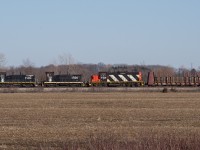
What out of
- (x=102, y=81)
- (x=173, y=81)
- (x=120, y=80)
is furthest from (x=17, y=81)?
(x=173, y=81)

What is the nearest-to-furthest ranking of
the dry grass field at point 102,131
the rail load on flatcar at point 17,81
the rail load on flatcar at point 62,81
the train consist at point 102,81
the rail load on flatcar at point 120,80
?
1. the dry grass field at point 102,131
2. the rail load on flatcar at point 120,80
3. the train consist at point 102,81
4. the rail load on flatcar at point 17,81
5. the rail load on flatcar at point 62,81

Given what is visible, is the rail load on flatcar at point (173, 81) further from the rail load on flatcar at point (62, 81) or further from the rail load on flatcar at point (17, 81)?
the rail load on flatcar at point (17, 81)

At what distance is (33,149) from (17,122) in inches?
407

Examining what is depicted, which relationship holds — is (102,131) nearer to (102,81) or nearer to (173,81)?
(102,81)

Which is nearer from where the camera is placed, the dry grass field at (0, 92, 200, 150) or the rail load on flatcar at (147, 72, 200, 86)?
the dry grass field at (0, 92, 200, 150)

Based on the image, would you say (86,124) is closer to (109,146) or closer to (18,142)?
(18,142)

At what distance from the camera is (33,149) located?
52.9 feet

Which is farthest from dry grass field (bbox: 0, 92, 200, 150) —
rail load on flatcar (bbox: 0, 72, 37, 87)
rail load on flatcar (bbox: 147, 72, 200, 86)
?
rail load on flatcar (bbox: 0, 72, 37, 87)

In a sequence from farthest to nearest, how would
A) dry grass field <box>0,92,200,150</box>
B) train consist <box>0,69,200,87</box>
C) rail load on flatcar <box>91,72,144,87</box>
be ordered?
train consist <box>0,69,200,87</box>, rail load on flatcar <box>91,72,144,87</box>, dry grass field <box>0,92,200,150</box>

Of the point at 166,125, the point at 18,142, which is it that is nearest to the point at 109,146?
the point at 18,142

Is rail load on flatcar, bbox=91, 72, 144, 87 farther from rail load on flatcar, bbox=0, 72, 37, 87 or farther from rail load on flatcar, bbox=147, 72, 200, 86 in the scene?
rail load on flatcar, bbox=0, 72, 37, 87

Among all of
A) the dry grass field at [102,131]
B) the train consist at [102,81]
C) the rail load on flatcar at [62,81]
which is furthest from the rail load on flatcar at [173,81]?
the dry grass field at [102,131]

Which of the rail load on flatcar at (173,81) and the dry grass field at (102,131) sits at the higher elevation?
the rail load on flatcar at (173,81)

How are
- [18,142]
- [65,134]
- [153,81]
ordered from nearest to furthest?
[18,142], [65,134], [153,81]
